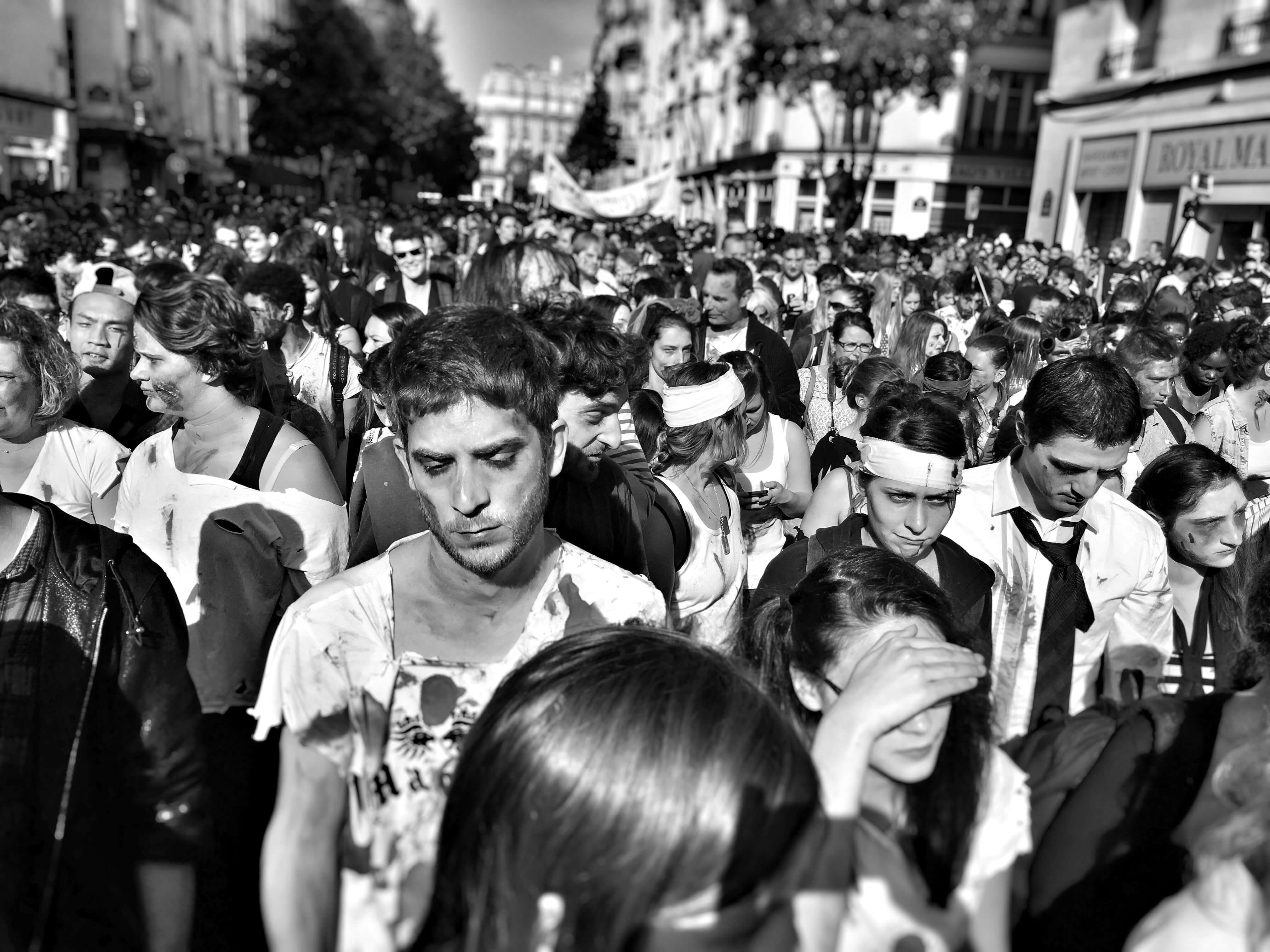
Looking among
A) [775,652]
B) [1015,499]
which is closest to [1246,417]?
[1015,499]

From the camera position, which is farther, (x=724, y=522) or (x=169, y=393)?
(x=724, y=522)

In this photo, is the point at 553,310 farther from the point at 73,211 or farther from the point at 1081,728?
the point at 73,211

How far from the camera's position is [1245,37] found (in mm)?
20594

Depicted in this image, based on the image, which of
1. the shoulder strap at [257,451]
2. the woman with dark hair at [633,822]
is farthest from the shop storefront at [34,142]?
the woman with dark hair at [633,822]

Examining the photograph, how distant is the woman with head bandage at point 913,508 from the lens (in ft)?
8.85

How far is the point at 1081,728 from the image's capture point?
194cm

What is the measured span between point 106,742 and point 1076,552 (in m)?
2.47

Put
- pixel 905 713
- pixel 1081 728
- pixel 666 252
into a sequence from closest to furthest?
pixel 905 713, pixel 1081 728, pixel 666 252

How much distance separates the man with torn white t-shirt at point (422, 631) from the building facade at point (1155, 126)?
18.2 m

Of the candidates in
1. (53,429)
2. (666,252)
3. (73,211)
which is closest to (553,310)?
(53,429)

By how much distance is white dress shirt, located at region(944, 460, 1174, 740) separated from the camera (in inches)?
107

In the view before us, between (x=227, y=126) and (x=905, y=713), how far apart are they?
7488 cm

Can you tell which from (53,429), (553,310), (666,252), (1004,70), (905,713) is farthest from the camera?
(1004,70)

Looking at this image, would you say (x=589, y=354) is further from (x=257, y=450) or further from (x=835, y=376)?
(x=835, y=376)
